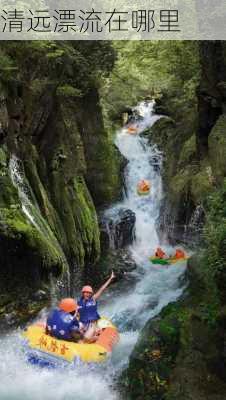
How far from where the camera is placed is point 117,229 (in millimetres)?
15188

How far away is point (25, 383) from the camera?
834 centimetres

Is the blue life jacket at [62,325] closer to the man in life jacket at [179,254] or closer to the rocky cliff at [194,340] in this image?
the rocky cliff at [194,340]

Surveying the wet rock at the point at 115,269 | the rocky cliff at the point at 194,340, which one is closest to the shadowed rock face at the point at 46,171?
the wet rock at the point at 115,269

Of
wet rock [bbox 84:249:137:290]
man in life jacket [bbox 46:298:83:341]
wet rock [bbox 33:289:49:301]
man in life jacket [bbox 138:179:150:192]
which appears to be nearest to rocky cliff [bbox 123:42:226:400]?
man in life jacket [bbox 46:298:83:341]

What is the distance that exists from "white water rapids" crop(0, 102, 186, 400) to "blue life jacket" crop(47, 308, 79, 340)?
2.12 feet

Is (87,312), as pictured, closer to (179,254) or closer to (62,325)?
(62,325)

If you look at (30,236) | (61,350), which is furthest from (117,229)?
(61,350)

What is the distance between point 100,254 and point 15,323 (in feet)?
14.5

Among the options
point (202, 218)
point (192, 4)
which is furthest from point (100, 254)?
point (192, 4)

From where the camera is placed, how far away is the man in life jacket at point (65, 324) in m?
8.91

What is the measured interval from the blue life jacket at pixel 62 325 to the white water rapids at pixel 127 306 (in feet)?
2.12

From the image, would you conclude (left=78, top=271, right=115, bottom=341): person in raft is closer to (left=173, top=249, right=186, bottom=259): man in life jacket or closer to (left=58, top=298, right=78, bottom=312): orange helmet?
(left=58, top=298, right=78, bottom=312): orange helmet

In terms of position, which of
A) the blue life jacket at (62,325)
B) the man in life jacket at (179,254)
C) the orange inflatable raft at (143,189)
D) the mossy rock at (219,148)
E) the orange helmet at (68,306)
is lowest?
the blue life jacket at (62,325)

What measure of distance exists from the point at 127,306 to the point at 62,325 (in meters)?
3.04
